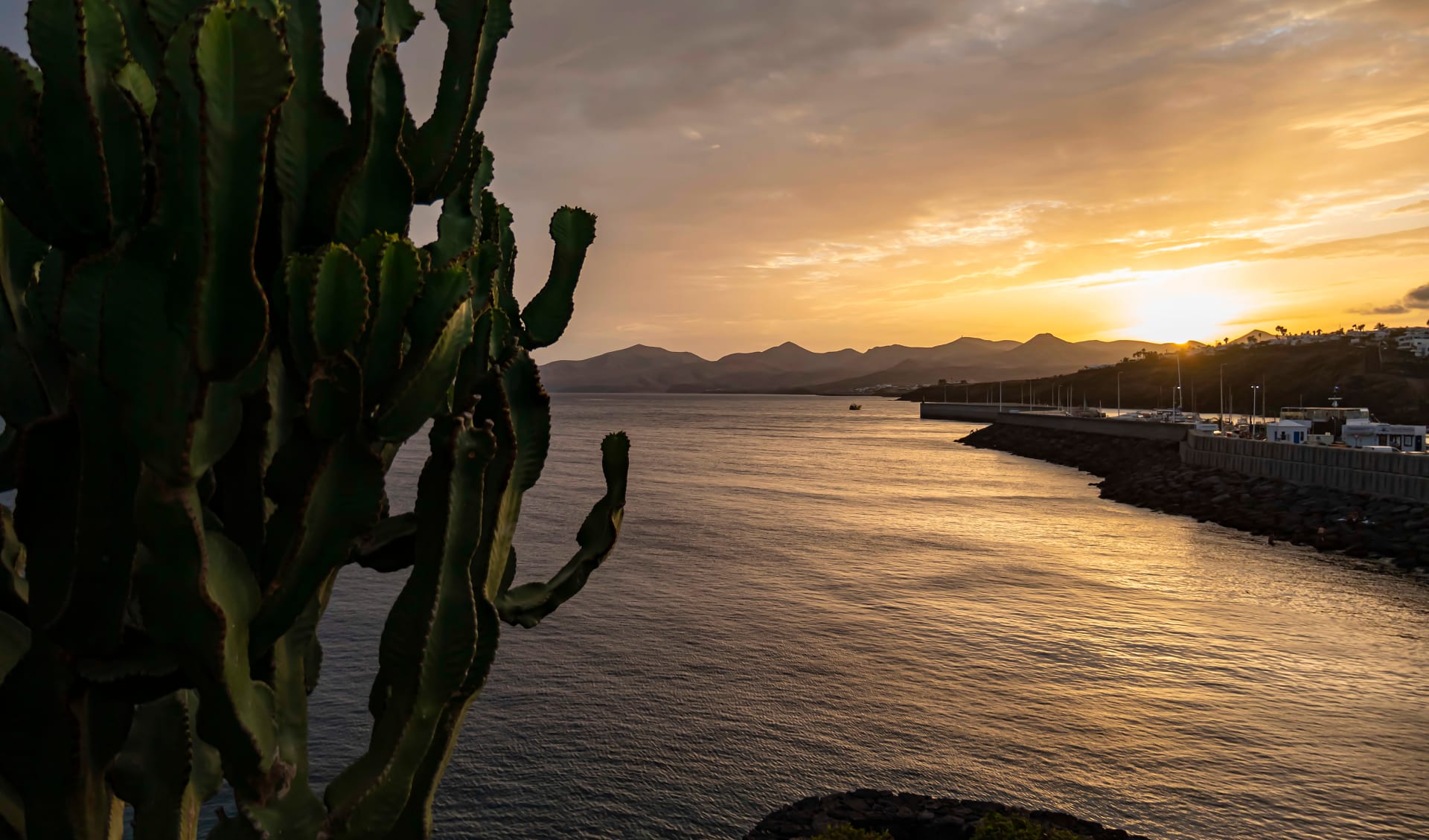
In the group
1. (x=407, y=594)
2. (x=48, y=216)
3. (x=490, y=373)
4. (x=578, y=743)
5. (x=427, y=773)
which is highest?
(x=48, y=216)

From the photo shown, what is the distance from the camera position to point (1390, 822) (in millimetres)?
11273

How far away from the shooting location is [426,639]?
13.0 ft

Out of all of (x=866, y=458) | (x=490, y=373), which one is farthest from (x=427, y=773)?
(x=866, y=458)

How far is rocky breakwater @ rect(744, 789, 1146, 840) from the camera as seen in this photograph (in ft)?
31.5

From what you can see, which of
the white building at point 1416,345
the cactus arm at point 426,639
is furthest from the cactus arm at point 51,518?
the white building at point 1416,345

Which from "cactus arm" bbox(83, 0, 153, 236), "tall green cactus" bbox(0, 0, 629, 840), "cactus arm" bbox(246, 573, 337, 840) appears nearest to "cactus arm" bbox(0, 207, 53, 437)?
"tall green cactus" bbox(0, 0, 629, 840)

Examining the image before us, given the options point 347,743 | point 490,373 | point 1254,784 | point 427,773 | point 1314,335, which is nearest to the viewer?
point 427,773

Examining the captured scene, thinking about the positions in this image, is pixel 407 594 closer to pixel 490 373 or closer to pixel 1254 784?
pixel 490 373

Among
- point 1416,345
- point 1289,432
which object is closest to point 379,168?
point 1289,432

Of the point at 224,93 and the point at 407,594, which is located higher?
the point at 224,93

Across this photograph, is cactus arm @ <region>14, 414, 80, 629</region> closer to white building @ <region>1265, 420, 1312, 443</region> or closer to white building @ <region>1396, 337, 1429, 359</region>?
white building @ <region>1265, 420, 1312, 443</region>

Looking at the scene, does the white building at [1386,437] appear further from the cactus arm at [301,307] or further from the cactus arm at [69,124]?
the cactus arm at [69,124]

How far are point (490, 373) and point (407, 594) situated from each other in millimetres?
1456

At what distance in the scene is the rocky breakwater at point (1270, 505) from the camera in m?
30.2
